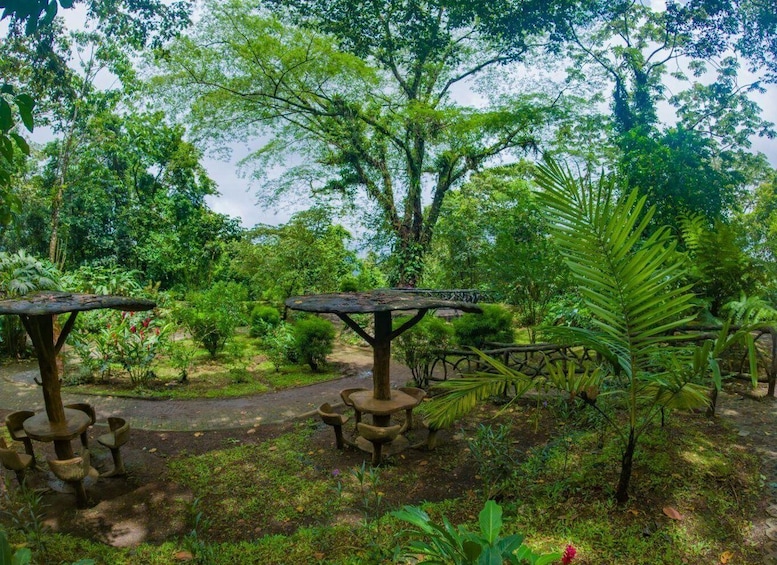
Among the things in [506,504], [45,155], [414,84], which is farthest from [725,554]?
[45,155]

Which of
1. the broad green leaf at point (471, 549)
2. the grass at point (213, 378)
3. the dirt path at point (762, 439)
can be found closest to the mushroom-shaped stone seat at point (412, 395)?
the dirt path at point (762, 439)

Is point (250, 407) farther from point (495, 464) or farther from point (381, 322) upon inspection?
point (495, 464)

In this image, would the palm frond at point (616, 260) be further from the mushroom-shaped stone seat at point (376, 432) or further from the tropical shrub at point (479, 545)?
the mushroom-shaped stone seat at point (376, 432)

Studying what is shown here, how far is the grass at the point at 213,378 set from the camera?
564 centimetres

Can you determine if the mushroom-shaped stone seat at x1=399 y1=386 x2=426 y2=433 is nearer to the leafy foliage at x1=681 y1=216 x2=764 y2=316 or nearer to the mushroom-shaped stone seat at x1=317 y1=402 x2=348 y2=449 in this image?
the mushroom-shaped stone seat at x1=317 y1=402 x2=348 y2=449

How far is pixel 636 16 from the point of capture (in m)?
11.6

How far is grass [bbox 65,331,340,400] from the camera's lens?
5.64m

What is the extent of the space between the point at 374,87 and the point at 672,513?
1235cm

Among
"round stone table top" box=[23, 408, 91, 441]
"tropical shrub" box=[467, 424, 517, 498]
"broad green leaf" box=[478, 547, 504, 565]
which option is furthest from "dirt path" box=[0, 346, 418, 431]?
"broad green leaf" box=[478, 547, 504, 565]

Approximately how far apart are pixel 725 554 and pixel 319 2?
11801mm

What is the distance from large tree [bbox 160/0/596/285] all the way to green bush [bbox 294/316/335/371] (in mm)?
5707

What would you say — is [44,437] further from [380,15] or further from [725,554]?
[380,15]

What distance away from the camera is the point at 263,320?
883 centimetres

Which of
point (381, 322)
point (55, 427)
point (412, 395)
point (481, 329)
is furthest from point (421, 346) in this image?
point (55, 427)
